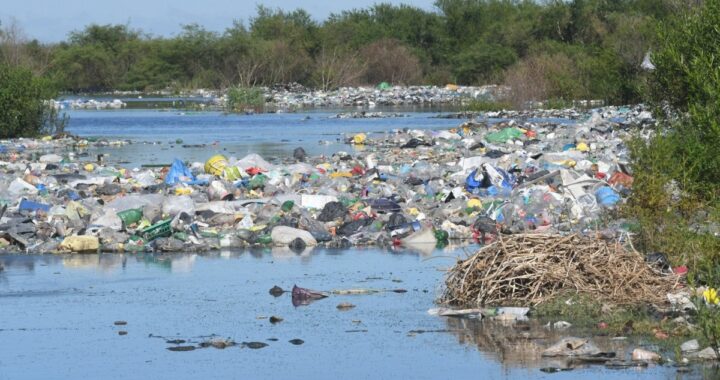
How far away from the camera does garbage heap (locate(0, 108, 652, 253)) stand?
1479 cm

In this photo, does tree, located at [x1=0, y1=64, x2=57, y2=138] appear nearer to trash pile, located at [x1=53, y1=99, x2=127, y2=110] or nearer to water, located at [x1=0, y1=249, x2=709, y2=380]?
water, located at [x1=0, y1=249, x2=709, y2=380]

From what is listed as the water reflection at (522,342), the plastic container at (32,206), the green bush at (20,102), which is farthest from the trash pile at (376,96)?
the water reflection at (522,342)

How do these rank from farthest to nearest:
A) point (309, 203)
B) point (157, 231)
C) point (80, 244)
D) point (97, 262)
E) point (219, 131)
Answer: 1. point (219, 131)
2. point (309, 203)
3. point (157, 231)
4. point (80, 244)
5. point (97, 262)

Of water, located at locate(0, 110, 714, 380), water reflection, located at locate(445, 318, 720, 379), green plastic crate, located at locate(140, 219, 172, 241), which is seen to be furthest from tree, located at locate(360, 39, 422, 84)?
water reflection, located at locate(445, 318, 720, 379)

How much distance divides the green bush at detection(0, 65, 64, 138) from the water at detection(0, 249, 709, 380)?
853 inches

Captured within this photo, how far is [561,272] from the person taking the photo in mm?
9945

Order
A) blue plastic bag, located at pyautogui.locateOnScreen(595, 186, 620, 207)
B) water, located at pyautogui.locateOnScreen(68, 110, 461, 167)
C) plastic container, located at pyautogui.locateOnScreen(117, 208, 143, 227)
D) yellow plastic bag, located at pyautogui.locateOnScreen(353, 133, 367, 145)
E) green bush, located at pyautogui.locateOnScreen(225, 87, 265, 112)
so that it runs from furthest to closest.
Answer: green bush, located at pyautogui.locateOnScreen(225, 87, 265, 112)
yellow plastic bag, located at pyautogui.locateOnScreen(353, 133, 367, 145)
water, located at pyautogui.locateOnScreen(68, 110, 461, 167)
blue plastic bag, located at pyautogui.locateOnScreen(595, 186, 620, 207)
plastic container, located at pyautogui.locateOnScreen(117, 208, 143, 227)

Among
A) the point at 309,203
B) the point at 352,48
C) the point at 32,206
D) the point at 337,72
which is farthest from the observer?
the point at 352,48

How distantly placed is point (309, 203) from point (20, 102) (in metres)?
20.4

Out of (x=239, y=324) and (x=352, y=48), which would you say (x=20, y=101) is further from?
(x=352, y=48)

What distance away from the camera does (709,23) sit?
1239 centimetres

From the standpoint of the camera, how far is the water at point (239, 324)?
8281mm

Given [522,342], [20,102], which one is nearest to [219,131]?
[20,102]

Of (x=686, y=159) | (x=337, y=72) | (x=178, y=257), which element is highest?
(x=686, y=159)
